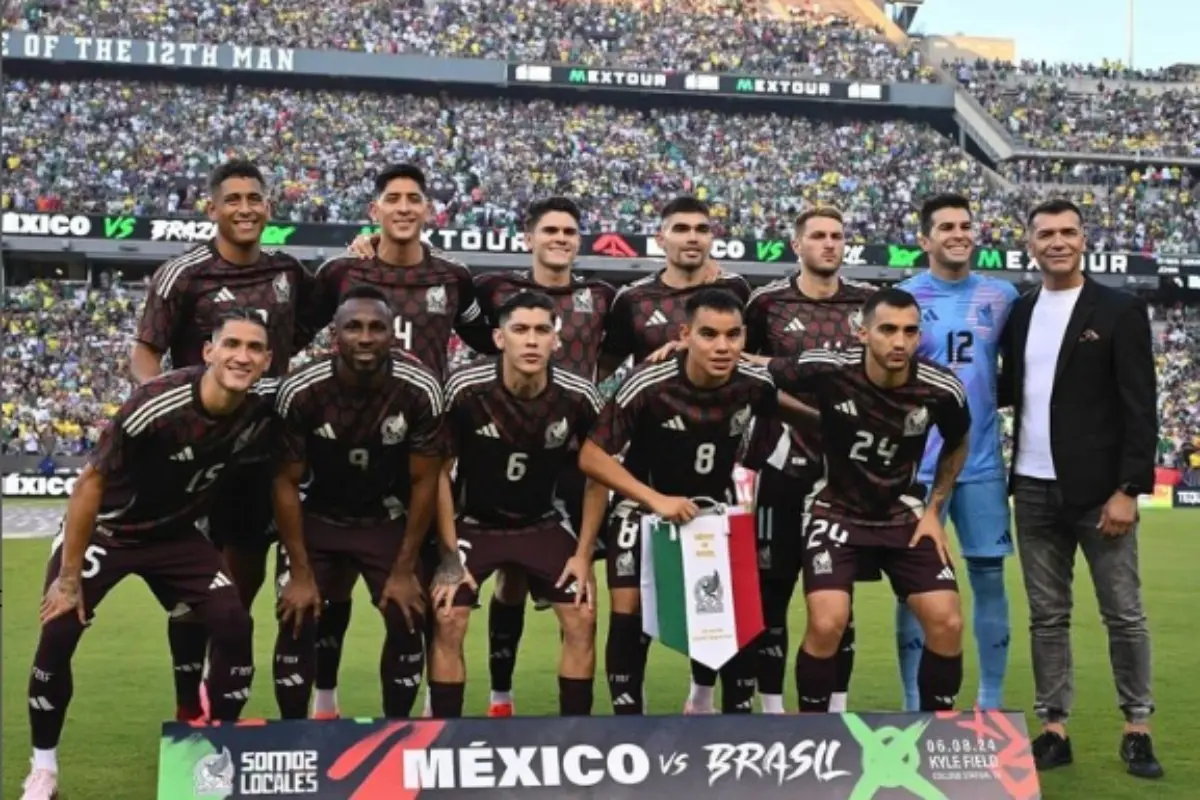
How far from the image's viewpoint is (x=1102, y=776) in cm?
596

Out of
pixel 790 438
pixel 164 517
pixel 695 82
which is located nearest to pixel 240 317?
pixel 164 517

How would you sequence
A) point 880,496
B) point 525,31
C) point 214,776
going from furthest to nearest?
point 525,31
point 880,496
point 214,776

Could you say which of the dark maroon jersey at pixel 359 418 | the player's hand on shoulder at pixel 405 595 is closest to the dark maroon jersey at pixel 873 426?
the dark maroon jersey at pixel 359 418

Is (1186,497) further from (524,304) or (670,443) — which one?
(524,304)

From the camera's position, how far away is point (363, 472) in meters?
5.84

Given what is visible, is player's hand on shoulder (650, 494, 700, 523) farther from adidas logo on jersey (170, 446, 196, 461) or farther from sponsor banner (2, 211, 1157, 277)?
sponsor banner (2, 211, 1157, 277)

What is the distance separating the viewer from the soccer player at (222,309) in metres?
6.21

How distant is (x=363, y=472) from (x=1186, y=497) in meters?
26.3

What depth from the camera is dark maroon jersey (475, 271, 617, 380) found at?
22.0 feet

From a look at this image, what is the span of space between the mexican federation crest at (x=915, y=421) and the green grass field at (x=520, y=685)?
5.25 ft

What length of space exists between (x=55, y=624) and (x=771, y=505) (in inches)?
125

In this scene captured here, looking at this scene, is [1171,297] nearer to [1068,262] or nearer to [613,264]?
[613,264]

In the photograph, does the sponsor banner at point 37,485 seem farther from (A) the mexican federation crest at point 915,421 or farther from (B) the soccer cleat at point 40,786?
(A) the mexican federation crest at point 915,421

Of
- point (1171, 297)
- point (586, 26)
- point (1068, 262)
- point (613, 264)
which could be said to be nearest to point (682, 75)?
point (586, 26)
